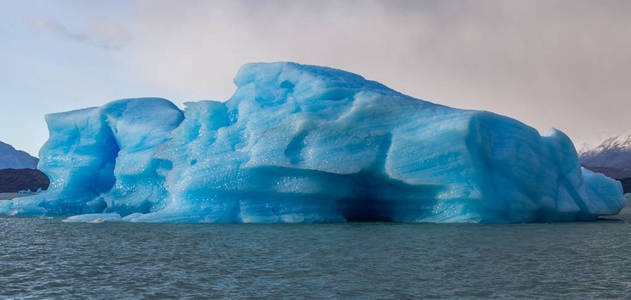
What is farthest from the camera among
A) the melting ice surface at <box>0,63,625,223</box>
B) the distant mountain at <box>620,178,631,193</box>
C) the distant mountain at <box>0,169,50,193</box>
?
the distant mountain at <box>0,169,50,193</box>

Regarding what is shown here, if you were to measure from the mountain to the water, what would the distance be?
7013 inches

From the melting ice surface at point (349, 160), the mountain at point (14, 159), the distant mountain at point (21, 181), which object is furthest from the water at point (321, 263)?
the mountain at point (14, 159)

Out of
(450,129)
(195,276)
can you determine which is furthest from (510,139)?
(195,276)

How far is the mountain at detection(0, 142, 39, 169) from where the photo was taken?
167 metres

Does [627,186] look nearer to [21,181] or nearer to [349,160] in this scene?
[349,160]

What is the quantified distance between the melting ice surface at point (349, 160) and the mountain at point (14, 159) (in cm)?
17343

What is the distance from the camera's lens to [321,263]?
745cm

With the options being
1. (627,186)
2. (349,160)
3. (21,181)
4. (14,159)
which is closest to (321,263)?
(349,160)

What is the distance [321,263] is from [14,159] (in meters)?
191

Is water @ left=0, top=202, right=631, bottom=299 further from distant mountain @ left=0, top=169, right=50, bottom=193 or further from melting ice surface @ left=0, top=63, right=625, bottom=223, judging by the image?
distant mountain @ left=0, top=169, right=50, bottom=193

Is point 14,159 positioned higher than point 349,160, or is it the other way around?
point 14,159

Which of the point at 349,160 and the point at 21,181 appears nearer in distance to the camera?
the point at 349,160

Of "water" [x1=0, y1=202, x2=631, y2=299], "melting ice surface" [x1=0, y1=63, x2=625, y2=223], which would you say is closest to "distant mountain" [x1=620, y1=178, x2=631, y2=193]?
"melting ice surface" [x1=0, y1=63, x2=625, y2=223]

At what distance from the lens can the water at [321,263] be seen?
18.9 ft
